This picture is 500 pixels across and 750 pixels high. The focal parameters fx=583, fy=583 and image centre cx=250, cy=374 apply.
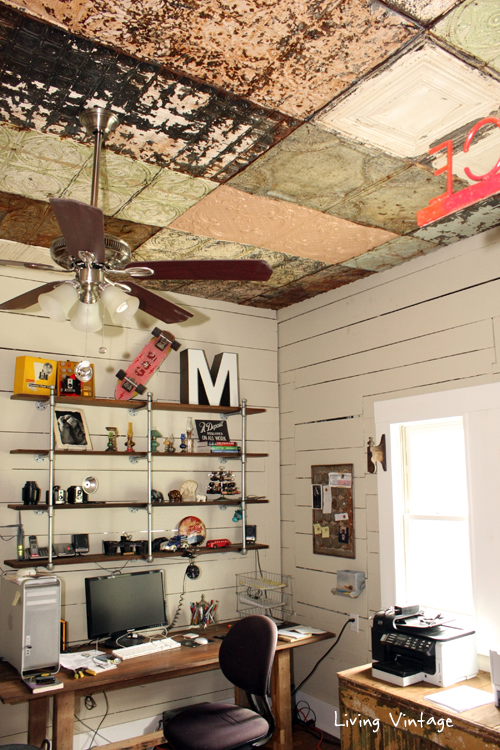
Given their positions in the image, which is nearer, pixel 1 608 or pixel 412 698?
pixel 412 698

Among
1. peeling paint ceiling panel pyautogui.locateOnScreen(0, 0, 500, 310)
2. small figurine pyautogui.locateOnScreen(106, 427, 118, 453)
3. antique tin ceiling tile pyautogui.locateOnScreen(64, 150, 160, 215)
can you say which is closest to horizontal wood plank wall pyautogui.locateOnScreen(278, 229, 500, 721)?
peeling paint ceiling panel pyautogui.locateOnScreen(0, 0, 500, 310)

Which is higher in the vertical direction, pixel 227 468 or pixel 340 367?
pixel 340 367

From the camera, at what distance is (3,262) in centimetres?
204

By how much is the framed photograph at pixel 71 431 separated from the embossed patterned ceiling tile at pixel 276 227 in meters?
1.38

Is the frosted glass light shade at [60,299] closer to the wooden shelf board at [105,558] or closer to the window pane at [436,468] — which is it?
the wooden shelf board at [105,558]

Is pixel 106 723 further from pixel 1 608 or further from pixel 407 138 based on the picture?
pixel 407 138

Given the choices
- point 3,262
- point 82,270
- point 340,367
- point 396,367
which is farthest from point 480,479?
point 3,262

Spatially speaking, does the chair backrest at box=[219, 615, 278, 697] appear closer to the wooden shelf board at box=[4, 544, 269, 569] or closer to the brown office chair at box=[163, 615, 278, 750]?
the brown office chair at box=[163, 615, 278, 750]

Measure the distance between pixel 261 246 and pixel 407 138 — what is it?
4.12 ft

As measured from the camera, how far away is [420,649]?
111 inches

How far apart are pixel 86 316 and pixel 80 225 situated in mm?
448

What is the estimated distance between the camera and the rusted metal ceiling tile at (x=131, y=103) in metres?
1.85

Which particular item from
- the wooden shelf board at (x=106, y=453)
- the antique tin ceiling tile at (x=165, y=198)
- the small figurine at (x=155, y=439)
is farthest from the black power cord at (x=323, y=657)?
the antique tin ceiling tile at (x=165, y=198)

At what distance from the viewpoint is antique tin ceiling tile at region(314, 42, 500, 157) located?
1933mm
